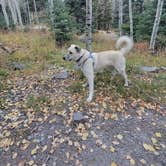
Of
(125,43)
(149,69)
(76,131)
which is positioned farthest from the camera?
(149,69)

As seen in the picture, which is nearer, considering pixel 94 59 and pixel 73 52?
pixel 73 52

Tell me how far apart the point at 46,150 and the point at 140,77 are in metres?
3.63

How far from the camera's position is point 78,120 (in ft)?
11.9

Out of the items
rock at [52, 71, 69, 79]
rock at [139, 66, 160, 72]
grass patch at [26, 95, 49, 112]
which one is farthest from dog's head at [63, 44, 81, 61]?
rock at [139, 66, 160, 72]

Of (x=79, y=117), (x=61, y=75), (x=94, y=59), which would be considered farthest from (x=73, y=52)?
(x=61, y=75)

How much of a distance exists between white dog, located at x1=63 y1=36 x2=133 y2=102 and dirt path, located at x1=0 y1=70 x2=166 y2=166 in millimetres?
621

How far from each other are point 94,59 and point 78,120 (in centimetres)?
148

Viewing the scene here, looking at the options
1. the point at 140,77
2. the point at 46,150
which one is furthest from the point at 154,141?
the point at 140,77

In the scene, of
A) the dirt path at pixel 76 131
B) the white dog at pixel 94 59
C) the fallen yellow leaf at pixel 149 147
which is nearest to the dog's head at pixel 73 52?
the white dog at pixel 94 59

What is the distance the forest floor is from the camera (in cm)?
299

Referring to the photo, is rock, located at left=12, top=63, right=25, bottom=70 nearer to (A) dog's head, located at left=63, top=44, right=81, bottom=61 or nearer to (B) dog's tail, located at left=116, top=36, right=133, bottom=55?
(A) dog's head, located at left=63, top=44, right=81, bottom=61

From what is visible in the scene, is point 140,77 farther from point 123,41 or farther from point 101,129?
point 101,129

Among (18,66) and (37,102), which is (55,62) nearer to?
(18,66)

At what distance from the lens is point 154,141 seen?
3.24m
